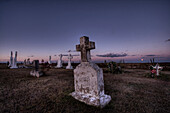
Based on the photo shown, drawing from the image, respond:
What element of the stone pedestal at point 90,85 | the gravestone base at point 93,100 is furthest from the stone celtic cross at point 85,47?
the gravestone base at point 93,100

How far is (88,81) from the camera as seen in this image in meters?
2.98

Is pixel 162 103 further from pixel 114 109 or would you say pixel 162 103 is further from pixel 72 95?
pixel 72 95

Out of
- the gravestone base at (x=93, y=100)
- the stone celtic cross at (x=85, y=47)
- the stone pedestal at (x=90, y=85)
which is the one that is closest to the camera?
the gravestone base at (x=93, y=100)

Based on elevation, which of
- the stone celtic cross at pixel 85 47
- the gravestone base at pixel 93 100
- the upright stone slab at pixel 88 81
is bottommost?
the gravestone base at pixel 93 100

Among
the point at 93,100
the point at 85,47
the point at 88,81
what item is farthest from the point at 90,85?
the point at 85,47

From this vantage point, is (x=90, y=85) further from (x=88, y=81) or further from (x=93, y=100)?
(x=93, y=100)

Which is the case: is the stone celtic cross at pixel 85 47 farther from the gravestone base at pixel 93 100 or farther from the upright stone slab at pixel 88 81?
the gravestone base at pixel 93 100

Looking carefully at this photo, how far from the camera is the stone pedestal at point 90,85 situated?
106 inches

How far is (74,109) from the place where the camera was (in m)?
2.47

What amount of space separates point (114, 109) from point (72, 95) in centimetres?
166

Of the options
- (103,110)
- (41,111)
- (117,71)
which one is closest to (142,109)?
(103,110)

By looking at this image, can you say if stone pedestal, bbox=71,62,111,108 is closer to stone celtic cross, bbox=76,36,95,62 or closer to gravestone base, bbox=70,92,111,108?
gravestone base, bbox=70,92,111,108

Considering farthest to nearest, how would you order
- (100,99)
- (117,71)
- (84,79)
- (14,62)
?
(14,62) < (117,71) < (84,79) < (100,99)

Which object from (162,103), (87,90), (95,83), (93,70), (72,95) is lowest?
(162,103)
